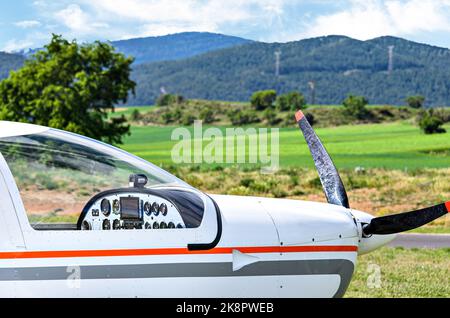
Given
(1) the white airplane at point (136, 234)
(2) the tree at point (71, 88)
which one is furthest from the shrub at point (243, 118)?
(1) the white airplane at point (136, 234)

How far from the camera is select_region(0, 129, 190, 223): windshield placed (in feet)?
18.6

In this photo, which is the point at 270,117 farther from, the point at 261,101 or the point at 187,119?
the point at 187,119

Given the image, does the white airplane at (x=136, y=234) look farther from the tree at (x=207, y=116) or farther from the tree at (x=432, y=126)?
the tree at (x=207, y=116)

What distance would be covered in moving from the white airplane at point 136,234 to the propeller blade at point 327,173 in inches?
38.6

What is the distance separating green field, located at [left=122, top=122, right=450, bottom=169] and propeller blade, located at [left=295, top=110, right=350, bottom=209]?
1499 inches

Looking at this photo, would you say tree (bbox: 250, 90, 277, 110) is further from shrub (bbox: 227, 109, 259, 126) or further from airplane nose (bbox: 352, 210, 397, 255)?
airplane nose (bbox: 352, 210, 397, 255)

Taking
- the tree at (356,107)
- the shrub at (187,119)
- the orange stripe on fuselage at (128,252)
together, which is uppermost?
the orange stripe on fuselage at (128,252)

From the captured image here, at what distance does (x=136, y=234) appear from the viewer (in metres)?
5.62

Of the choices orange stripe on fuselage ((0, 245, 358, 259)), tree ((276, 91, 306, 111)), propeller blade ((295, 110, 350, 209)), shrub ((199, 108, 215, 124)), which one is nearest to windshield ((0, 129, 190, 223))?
orange stripe on fuselage ((0, 245, 358, 259))

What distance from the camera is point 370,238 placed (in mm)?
6625

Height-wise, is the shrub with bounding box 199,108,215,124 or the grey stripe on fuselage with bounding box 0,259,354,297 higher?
the grey stripe on fuselage with bounding box 0,259,354,297

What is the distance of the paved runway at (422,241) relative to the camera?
54.1 ft

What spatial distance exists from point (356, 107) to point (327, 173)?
88.8 m
